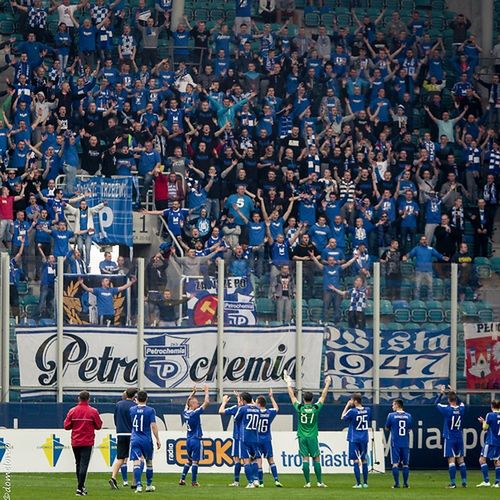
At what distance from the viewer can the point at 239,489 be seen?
90.0 ft

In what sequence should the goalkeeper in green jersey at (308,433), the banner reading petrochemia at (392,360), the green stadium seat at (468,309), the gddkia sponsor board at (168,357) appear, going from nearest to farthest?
the goalkeeper in green jersey at (308,433) < the gddkia sponsor board at (168,357) < the banner reading petrochemia at (392,360) < the green stadium seat at (468,309)

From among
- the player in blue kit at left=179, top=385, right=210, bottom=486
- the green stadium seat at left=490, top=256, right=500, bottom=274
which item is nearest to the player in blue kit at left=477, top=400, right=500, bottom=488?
the player in blue kit at left=179, top=385, right=210, bottom=486

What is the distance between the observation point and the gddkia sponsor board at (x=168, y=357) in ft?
103

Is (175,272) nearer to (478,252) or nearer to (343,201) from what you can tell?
(343,201)

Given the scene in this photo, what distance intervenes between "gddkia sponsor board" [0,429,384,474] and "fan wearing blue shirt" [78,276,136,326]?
9.20 feet

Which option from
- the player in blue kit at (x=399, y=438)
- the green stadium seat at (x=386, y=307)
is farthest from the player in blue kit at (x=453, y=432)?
the green stadium seat at (x=386, y=307)

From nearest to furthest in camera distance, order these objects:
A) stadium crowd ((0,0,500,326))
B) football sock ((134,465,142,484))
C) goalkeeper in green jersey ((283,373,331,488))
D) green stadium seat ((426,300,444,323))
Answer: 1. football sock ((134,465,142,484))
2. goalkeeper in green jersey ((283,373,331,488))
3. green stadium seat ((426,300,444,323))
4. stadium crowd ((0,0,500,326))

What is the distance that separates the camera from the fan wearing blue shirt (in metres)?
31.5

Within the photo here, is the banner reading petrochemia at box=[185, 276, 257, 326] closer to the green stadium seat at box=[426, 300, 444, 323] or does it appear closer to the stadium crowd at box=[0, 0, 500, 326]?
the stadium crowd at box=[0, 0, 500, 326]

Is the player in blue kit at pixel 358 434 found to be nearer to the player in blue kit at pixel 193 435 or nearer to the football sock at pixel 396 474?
the football sock at pixel 396 474

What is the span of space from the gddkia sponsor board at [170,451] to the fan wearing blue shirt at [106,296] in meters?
2.80

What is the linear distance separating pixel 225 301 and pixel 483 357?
5.56 metres

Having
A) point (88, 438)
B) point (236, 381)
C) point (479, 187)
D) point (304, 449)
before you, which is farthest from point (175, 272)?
point (479, 187)

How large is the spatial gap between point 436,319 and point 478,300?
98 centimetres
